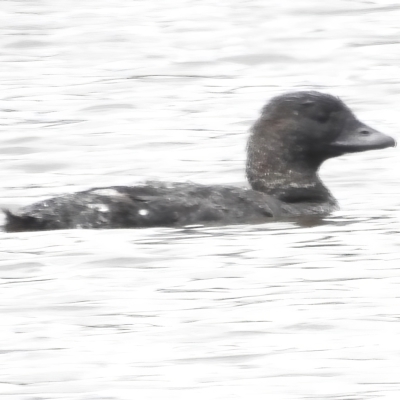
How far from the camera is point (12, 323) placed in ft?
31.1

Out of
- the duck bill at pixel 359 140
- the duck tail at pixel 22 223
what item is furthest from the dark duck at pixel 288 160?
the duck tail at pixel 22 223

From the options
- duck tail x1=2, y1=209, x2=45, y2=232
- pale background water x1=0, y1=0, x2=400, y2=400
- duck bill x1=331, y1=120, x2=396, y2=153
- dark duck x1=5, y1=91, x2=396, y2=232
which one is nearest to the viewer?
pale background water x1=0, y1=0, x2=400, y2=400

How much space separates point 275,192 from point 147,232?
61.8 inches

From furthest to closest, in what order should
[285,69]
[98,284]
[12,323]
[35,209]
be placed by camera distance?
[285,69] → [35,209] → [98,284] → [12,323]

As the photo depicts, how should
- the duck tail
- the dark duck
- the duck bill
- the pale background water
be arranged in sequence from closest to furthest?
1. the pale background water
2. the duck tail
3. the dark duck
4. the duck bill

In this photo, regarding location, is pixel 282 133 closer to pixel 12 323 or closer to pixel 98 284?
pixel 98 284

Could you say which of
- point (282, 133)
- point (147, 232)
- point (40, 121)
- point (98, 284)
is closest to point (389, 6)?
point (40, 121)

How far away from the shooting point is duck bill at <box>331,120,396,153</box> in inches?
520

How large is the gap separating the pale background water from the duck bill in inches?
16.1

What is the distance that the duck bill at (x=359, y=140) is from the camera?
1322cm

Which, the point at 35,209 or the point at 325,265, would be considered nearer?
the point at 325,265

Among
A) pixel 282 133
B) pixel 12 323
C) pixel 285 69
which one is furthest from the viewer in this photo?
pixel 285 69

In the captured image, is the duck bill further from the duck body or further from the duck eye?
the duck body

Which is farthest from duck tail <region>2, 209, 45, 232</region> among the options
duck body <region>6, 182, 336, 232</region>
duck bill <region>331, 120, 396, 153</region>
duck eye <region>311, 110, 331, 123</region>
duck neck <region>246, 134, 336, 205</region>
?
duck bill <region>331, 120, 396, 153</region>
